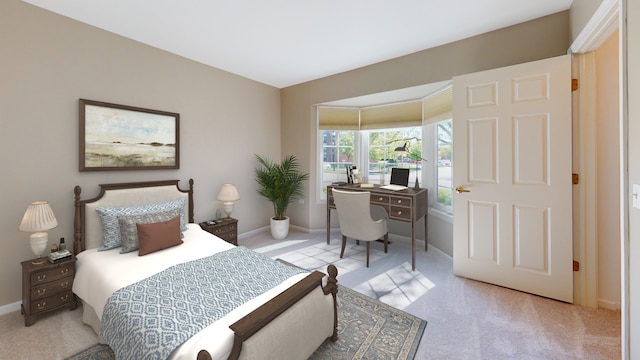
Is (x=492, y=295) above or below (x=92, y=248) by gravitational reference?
below

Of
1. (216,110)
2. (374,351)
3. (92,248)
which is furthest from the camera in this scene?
(216,110)

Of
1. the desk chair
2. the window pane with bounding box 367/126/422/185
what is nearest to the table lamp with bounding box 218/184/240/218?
the desk chair

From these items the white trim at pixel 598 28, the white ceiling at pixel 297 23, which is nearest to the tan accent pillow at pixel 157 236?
the white ceiling at pixel 297 23

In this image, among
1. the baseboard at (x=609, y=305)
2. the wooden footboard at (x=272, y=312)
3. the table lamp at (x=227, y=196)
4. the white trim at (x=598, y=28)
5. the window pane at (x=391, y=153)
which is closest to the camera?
the wooden footboard at (x=272, y=312)

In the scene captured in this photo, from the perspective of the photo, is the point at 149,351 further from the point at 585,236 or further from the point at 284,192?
the point at 585,236

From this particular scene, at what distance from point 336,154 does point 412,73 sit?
6.14 ft

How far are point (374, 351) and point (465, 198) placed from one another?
1840mm

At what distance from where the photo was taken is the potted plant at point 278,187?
162 inches

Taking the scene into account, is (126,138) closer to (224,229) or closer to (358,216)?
(224,229)

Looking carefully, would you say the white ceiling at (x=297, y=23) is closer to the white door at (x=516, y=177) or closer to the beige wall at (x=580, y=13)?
the beige wall at (x=580, y=13)

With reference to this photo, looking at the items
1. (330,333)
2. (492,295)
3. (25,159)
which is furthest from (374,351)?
(25,159)

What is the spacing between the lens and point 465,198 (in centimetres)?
269

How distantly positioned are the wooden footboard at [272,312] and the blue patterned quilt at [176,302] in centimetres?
24

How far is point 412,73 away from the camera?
3229 mm
